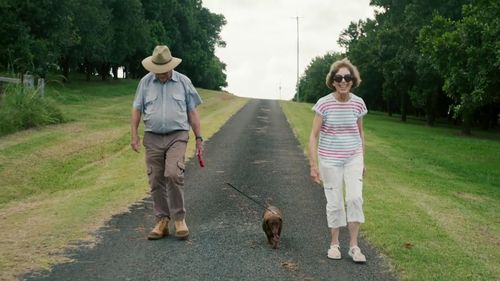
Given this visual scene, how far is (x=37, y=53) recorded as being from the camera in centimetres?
2802

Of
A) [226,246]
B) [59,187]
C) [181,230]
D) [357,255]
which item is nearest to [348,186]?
[357,255]

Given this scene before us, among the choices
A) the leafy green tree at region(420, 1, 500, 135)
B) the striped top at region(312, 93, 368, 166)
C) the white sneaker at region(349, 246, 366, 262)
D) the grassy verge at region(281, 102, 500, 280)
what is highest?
the leafy green tree at region(420, 1, 500, 135)

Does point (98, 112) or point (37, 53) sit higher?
point (37, 53)

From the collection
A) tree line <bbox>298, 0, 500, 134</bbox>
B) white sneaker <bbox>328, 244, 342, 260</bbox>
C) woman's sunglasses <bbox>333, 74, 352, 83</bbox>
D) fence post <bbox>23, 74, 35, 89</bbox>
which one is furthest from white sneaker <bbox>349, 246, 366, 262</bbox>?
fence post <bbox>23, 74, 35, 89</bbox>

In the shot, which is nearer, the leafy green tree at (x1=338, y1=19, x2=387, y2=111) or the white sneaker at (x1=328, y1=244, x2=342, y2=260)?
the white sneaker at (x1=328, y1=244, x2=342, y2=260)

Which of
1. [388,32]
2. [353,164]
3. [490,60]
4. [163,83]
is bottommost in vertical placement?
[353,164]

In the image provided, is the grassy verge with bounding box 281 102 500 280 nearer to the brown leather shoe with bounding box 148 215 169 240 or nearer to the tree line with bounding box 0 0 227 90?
the brown leather shoe with bounding box 148 215 169 240

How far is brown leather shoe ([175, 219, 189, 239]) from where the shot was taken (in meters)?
6.53

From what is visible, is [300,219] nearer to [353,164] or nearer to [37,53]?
[353,164]

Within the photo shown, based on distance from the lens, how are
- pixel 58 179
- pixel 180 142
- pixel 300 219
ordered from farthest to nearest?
pixel 58 179 < pixel 300 219 < pixel 180 142

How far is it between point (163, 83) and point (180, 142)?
0.72m

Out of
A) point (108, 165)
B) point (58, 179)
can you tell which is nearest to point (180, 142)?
point (58, 179)

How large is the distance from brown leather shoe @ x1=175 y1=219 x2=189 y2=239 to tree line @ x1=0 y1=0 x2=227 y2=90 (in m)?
14.6

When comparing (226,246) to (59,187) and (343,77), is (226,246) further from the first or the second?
(59,187)
